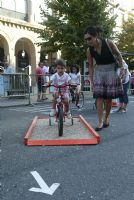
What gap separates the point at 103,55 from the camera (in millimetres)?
7703

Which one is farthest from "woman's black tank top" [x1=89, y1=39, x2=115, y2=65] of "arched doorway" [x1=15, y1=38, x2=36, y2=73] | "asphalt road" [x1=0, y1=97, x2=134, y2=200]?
"arched doorway" [x1=15, y1=38, x2=36, y2=73]

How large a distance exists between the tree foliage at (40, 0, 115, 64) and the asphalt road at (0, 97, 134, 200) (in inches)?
634

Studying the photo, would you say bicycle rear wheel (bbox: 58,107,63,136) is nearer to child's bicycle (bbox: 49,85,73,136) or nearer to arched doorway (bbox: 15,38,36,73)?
child's bicycle (bbox: 49,85,73,136)

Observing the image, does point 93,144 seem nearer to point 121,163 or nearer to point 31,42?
point 121,163

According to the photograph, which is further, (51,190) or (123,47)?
(123,47)

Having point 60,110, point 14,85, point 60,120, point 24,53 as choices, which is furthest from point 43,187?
point 24,53

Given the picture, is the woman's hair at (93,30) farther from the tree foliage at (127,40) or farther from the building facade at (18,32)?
the tree foliage at (127,40)

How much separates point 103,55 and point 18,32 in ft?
81.5

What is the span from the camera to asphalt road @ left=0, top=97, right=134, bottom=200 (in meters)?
4.05

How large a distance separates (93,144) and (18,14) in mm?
27840

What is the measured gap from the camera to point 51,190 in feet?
13.6

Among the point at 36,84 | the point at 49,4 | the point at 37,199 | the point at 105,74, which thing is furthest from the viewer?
the point at 49,4

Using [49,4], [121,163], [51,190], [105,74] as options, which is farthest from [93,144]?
[49,4]

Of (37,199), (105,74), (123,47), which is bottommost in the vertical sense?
(37,199)
